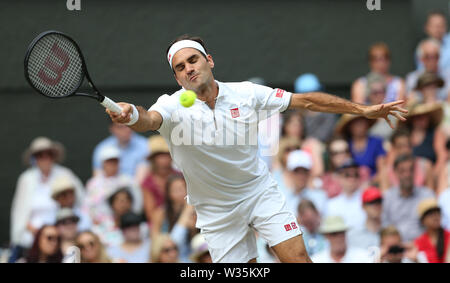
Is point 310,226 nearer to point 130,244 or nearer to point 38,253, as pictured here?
point 130,244

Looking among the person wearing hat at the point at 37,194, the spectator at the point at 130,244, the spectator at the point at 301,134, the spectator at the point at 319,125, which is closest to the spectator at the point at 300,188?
the spectator at the point at 301,134

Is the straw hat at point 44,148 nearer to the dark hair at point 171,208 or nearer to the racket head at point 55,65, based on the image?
the dark hair at point 171,208

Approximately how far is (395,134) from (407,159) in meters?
0.45

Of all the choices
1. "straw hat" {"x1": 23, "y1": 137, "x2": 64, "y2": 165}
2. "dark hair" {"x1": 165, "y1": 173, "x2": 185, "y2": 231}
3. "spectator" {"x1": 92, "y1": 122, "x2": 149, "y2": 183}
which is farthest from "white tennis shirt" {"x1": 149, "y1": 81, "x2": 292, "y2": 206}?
"straw hat" {"x1": 23, "y1": 137, "x2": 64, "y2": 165}

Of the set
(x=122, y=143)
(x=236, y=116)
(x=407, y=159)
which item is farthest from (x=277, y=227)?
(x=122, y=143)

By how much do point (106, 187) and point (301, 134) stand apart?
2120mm

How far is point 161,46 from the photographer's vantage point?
1038cm

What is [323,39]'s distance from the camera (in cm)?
1062

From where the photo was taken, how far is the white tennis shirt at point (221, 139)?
5711mm

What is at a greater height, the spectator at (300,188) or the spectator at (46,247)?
the spectator at (300,188)

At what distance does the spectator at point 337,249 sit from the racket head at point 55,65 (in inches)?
125

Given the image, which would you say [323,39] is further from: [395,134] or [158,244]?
[158,244]

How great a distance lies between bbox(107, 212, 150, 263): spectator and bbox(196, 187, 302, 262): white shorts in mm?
2188
